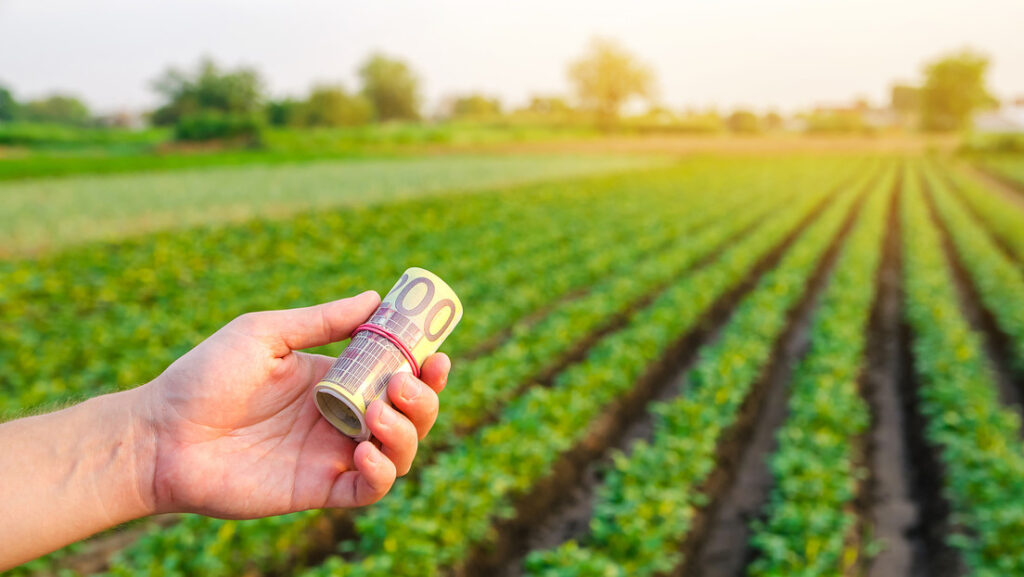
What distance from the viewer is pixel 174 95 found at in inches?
1487

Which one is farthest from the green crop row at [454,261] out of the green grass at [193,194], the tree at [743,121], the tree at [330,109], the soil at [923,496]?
the tree at [743,121]

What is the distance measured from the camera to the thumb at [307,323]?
1.95m

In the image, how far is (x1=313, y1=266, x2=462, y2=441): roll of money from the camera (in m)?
1.80

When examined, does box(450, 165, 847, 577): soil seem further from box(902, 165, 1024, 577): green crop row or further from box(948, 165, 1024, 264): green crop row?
box(948, 165, 1024, 264): green crop row

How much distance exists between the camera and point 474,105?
8162 cm

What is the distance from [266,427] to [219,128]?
32.8m

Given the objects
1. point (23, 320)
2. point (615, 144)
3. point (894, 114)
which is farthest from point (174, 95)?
point (894, 114)

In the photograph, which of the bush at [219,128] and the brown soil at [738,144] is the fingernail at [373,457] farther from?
the brown soil at [738,144]

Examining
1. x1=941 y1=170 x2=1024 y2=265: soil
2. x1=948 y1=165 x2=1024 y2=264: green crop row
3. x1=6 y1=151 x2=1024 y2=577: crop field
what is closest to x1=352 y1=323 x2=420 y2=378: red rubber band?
x1=6 y1=151 x2=1024 y2=577: crop field

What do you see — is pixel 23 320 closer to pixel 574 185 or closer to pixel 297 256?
pixel 297 256

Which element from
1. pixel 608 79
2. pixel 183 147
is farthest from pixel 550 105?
pixel 183 147

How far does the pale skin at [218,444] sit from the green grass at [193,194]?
989cm

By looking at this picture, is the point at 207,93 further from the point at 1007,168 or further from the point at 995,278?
the point at 1007,168

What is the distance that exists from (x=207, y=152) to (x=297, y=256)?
879 inches
